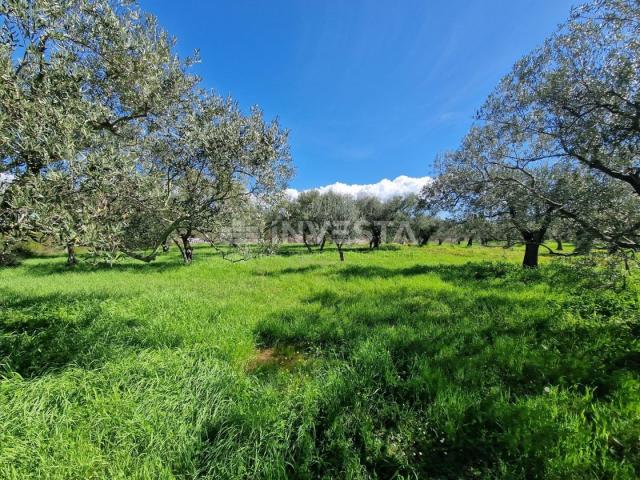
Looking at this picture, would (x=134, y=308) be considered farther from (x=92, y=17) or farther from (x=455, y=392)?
(x=455, y=392)

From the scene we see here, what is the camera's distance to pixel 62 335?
20.7 ft

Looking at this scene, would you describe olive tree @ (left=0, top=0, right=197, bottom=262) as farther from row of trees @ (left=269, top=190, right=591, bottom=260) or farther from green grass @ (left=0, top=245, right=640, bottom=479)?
row of trees @ (left=269, top=190, right=591, bottom=260)

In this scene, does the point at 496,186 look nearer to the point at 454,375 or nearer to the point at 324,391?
the point at 454,375

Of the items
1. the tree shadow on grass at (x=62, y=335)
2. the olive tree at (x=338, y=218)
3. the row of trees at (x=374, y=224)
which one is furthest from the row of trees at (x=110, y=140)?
the olive tree at (x=338, y=218)

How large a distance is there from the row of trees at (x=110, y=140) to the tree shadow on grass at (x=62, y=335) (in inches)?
87.9

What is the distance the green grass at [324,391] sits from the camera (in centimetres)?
311

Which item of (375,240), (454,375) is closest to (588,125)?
(454,375)

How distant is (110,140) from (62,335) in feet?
17.3

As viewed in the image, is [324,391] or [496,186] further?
[496,186]

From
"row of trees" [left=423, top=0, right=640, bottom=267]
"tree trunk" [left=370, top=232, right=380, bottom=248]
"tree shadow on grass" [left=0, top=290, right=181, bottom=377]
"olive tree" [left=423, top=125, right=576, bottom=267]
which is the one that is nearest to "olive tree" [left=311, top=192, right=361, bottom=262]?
"olive tree" [left=423, top=125, right=576, bottom=267]

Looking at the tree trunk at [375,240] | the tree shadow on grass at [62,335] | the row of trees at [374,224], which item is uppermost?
the row of trees at [374,224]

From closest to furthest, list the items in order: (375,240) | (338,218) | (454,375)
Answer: (454,375) < (338,218) < (375,240)

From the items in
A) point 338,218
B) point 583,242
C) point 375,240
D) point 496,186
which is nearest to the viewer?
point 583,242

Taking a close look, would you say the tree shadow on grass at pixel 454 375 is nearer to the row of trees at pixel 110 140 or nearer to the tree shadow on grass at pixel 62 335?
the tree shadow on grass at pixel 62 335
